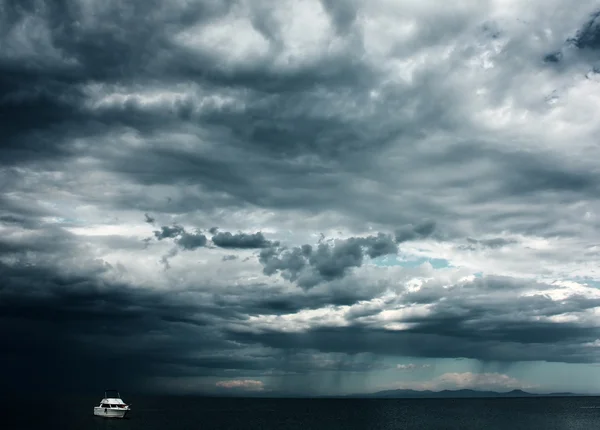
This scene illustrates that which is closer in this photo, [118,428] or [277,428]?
[118,428]

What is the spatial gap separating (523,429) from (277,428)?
300 feet

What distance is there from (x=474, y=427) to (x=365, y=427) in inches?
1645

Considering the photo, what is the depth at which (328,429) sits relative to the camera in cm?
18962

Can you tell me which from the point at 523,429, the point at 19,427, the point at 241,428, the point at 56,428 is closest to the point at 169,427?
the point at 241,428

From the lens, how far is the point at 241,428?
181m

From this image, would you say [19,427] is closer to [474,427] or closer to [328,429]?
[328,429]

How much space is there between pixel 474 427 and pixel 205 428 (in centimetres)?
10197

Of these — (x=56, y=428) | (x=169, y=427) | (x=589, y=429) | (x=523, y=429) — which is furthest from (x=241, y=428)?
(x=589, y=429)

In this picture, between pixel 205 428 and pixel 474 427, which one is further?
pixel 474 427

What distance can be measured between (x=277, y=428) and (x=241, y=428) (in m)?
14.4

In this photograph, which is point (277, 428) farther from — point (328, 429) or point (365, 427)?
point (365, 427)

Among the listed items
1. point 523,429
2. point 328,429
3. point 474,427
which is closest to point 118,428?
point 328,429

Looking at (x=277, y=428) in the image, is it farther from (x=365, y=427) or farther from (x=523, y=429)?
(x=523, y=429)

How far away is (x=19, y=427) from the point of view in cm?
17488
